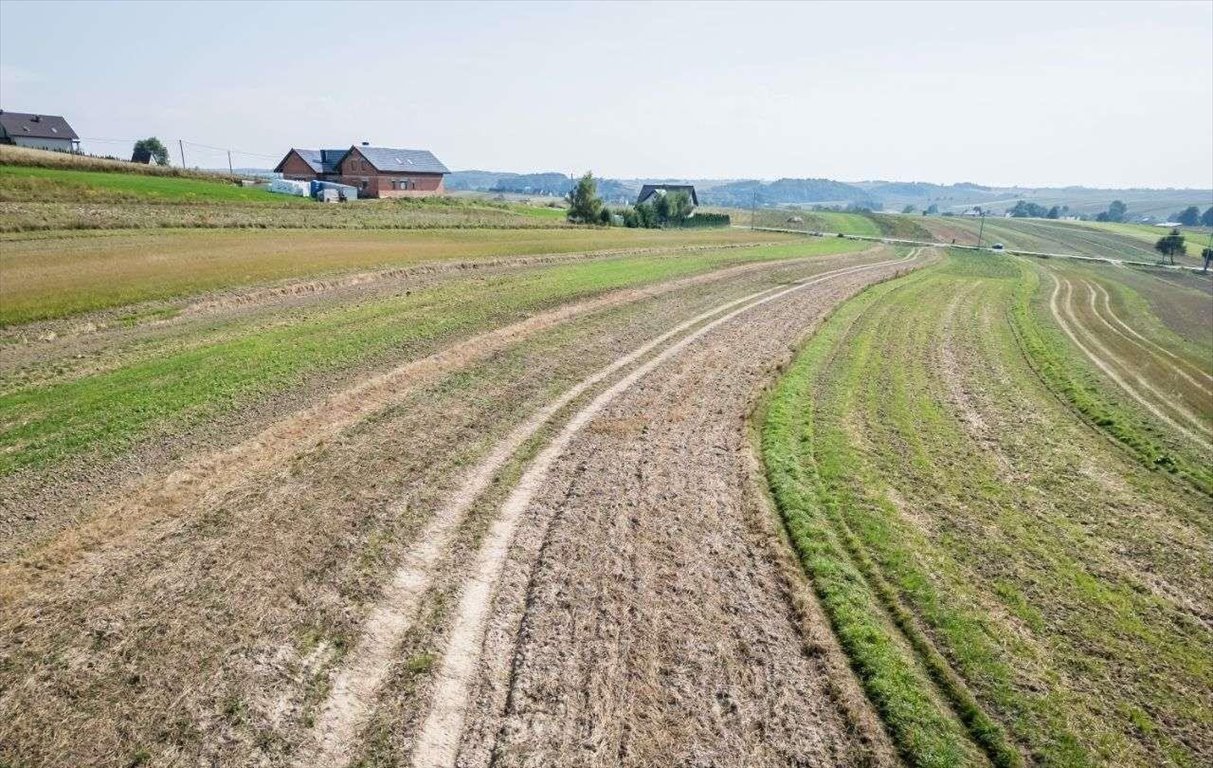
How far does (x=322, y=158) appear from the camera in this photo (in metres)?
103

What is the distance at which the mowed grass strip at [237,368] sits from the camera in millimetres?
13961

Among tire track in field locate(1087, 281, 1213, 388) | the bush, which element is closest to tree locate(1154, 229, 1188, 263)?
tire track in field locate(1087, 281, 1213, 388)

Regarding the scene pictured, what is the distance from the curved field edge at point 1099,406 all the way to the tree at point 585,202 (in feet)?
218

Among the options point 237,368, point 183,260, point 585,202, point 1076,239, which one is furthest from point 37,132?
point 1076,239

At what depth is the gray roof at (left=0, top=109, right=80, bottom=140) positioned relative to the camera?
98.9m

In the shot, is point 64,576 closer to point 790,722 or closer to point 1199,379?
point 790,722

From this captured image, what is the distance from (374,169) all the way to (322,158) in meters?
16.4

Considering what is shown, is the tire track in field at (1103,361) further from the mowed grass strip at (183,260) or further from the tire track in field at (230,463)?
the mowed grass strip at (183,260)

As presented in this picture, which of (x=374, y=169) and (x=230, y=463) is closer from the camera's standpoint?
(x=230, y=463)

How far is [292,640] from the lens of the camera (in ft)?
27.8

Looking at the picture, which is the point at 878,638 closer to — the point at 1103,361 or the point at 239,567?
the point at 239,567

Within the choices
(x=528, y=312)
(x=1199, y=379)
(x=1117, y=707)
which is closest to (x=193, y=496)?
(x=1117, y=707)

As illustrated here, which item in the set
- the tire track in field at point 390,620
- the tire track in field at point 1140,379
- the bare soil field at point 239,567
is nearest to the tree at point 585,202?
the tire track in field at point 1140,379

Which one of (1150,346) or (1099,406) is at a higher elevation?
(1150,346)
